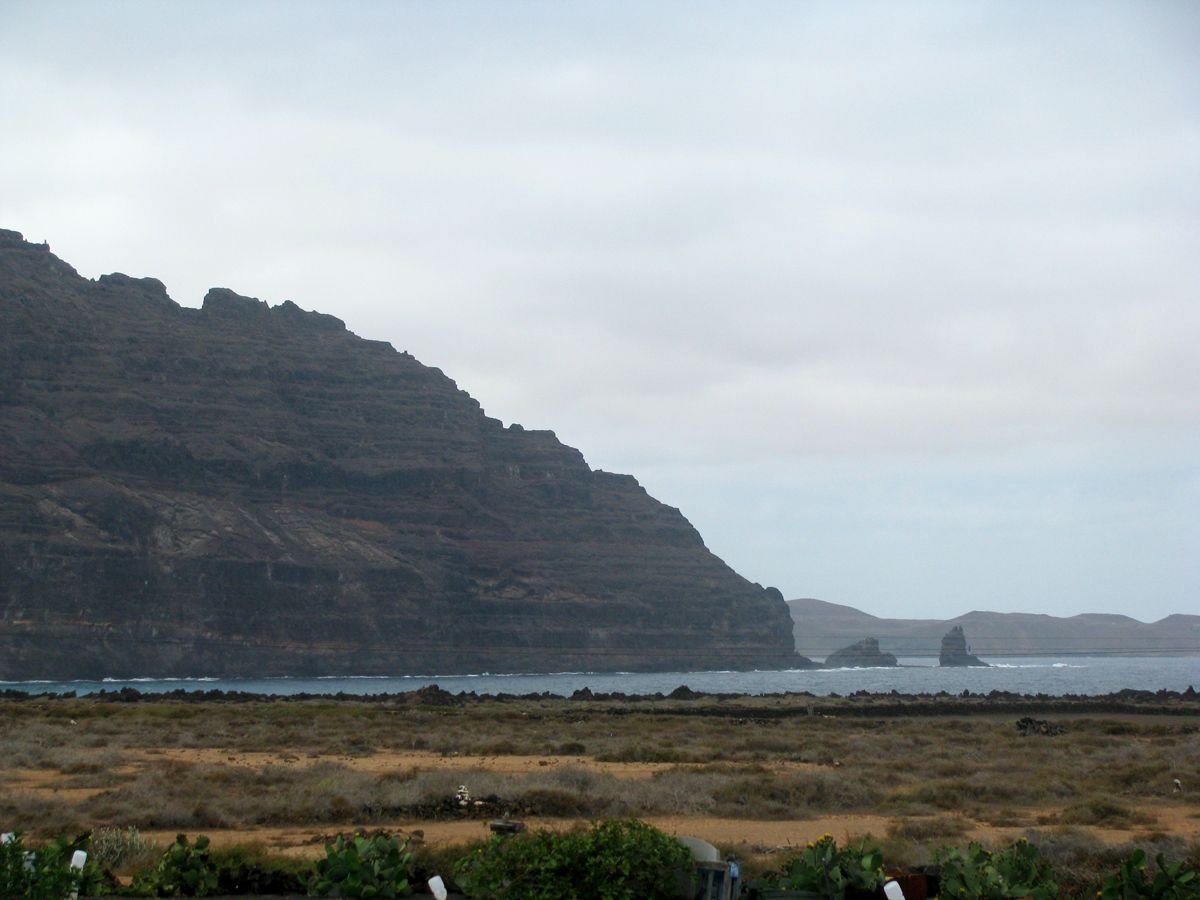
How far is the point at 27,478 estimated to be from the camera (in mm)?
184750

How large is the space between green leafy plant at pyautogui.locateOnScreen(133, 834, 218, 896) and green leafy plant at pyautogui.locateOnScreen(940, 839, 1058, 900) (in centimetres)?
806

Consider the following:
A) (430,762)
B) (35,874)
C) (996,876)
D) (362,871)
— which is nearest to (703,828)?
(362,871)

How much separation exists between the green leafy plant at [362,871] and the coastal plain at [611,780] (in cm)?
328

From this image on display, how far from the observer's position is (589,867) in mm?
11406

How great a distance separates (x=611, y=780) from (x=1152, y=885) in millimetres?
14066

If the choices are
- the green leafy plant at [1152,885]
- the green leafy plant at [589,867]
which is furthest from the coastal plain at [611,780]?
the green leafy plant at [1152,885]

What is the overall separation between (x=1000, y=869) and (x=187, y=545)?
192130 mm

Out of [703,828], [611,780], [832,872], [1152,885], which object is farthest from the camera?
[611,780]

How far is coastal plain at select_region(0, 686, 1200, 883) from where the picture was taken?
65.3ft

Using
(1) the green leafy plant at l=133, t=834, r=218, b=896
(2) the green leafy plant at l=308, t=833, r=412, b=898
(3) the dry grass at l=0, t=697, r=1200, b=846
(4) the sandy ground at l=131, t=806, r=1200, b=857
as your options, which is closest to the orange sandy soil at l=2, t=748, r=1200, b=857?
(4) the sandy ground at l=131, t=806, r=1200, b=857

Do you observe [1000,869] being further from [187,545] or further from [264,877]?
[187,545]

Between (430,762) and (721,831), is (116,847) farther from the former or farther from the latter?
(430,762)

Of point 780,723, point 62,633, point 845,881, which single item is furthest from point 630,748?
A: point 62,633

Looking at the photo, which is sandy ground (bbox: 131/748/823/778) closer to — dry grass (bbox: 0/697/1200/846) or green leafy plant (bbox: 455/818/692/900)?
dry grass (bbox: 0/697/1200/846)
